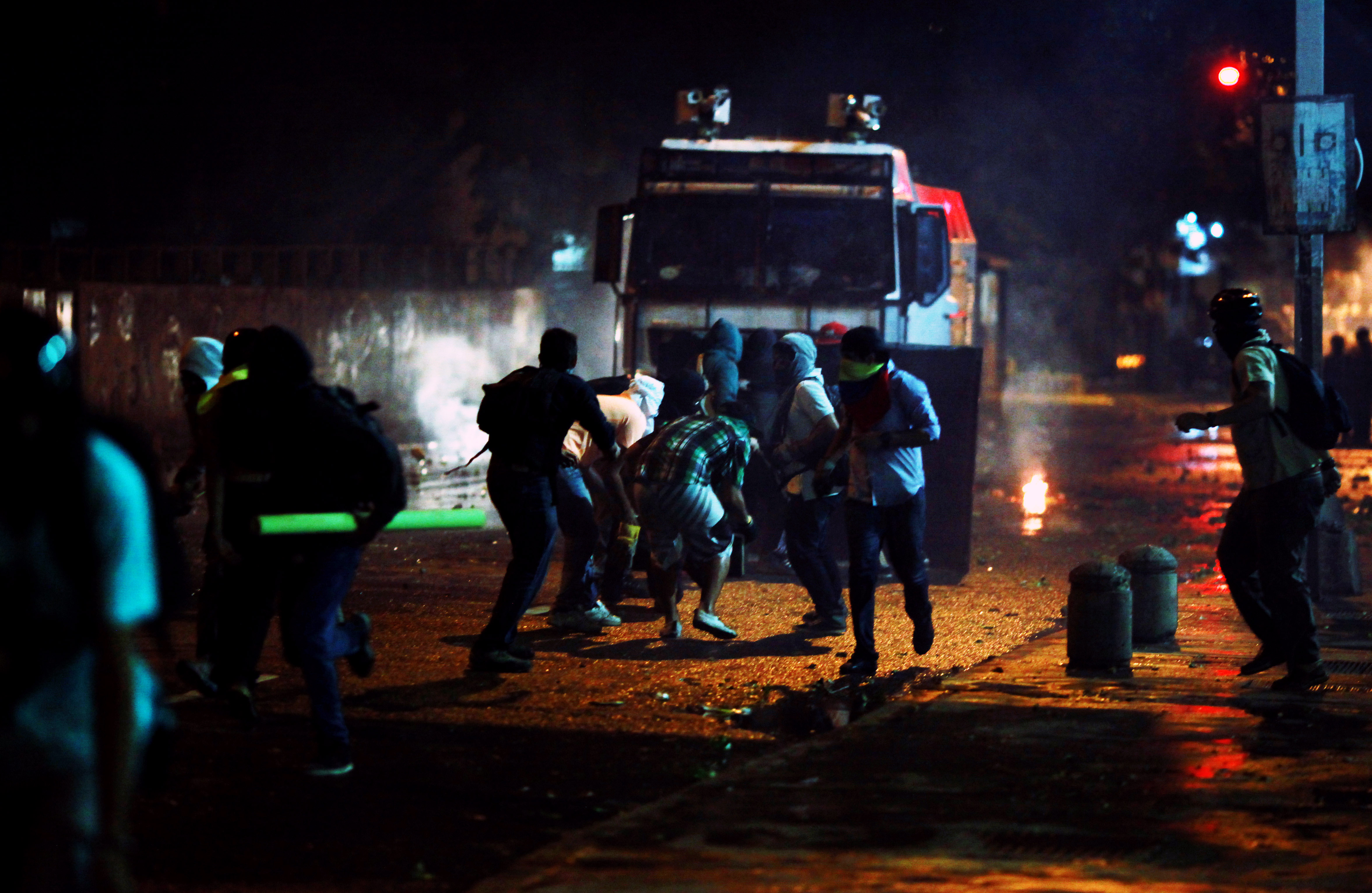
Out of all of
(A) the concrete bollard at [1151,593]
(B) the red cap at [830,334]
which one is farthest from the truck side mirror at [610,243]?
(A) the concrete bollard at [1151,593]

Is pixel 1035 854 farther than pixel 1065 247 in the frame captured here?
No

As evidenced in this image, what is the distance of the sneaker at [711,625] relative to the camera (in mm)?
9336

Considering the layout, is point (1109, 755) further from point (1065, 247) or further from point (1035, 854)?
point (1065, 247)

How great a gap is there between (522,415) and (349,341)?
1723 cm

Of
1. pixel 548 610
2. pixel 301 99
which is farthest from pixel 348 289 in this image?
pixel 548 610

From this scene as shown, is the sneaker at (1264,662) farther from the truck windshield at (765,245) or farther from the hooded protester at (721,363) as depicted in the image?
the truck windshield at (765,245)

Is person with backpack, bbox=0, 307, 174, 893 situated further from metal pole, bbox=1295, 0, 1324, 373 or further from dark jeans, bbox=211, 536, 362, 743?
metal pole, bbox=1295, 0, 1324, 373

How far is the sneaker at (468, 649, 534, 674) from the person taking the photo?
27.2ft

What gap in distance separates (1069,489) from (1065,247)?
1125 inches

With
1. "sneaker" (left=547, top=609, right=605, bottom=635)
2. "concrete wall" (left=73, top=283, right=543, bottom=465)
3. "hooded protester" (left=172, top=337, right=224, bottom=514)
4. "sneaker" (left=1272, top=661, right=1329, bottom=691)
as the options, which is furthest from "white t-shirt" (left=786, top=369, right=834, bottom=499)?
"concrete wall" (left=73, top=283, right=543, bottom=465)

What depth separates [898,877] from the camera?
492 centimetres

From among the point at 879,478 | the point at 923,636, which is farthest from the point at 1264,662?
the point at 879,478

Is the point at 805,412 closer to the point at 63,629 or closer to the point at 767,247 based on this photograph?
the point at 767,247

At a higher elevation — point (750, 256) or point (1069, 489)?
point (750, 256)
